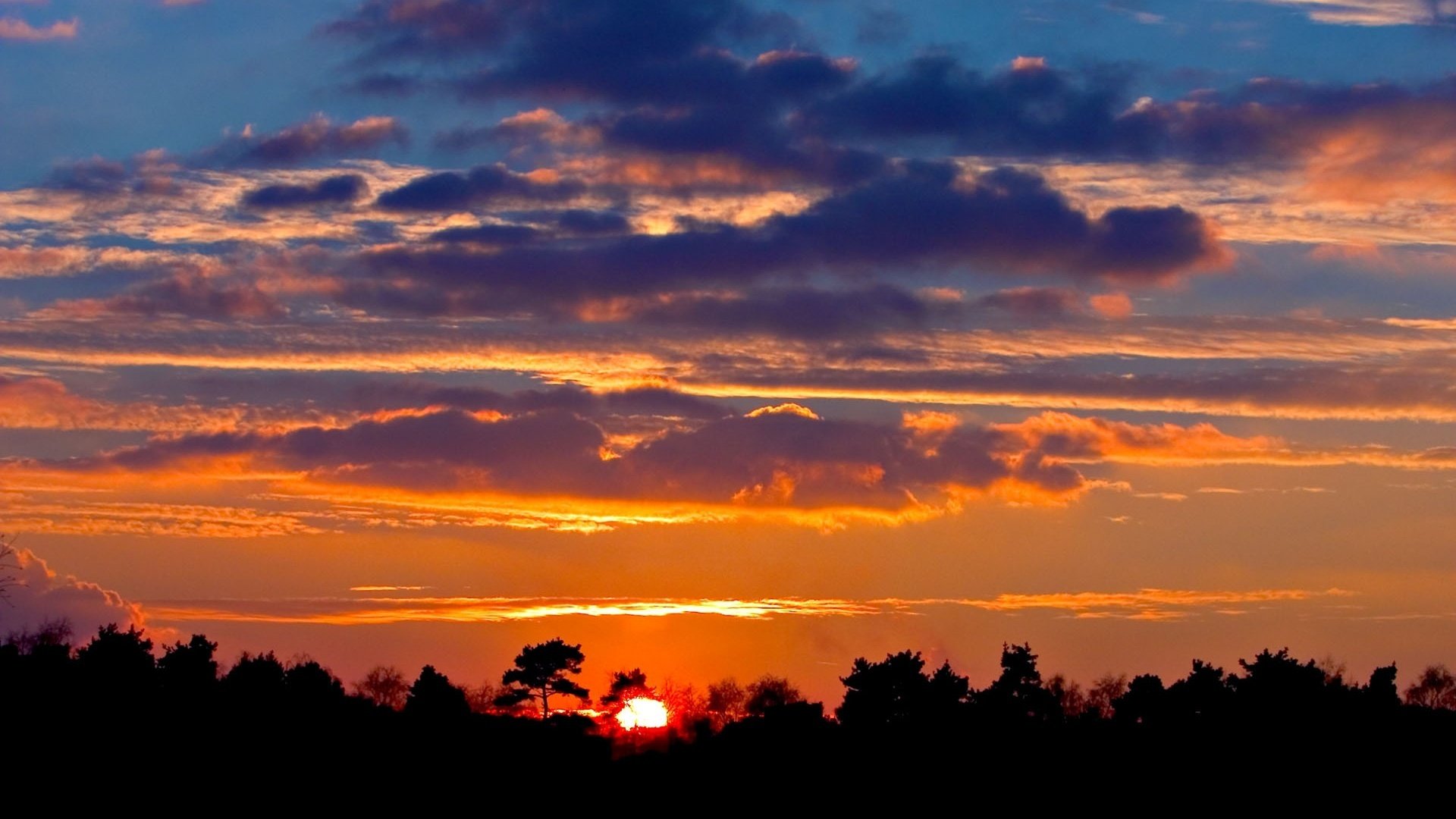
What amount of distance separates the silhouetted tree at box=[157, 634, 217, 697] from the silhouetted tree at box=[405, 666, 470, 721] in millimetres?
14895

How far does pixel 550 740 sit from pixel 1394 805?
176ft

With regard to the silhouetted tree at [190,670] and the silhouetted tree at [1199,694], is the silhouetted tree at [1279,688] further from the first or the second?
the silhouetted tree at [190,670]

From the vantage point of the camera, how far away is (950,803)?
4456 inches

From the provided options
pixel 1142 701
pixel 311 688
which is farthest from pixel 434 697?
pixel 1142 701

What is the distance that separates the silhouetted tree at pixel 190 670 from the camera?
125 m

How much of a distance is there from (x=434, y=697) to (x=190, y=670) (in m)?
19.7

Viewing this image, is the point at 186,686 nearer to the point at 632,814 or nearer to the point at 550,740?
the point at 550,740

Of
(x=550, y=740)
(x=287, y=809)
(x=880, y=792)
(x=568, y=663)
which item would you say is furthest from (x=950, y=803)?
(x=568, y=663)

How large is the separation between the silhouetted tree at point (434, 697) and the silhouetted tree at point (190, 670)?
14895 millimetres

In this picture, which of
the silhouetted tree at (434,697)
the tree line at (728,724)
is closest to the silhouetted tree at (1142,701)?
the tree line at (728,724)

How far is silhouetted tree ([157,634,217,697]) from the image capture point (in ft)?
411

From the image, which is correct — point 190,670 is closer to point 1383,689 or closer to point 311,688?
point 311,688

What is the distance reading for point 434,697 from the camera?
5625 inches

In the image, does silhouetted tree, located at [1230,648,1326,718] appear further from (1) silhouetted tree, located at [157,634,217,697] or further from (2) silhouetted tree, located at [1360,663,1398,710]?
(1) silhouetted tree, located at [157,634,217,697]
